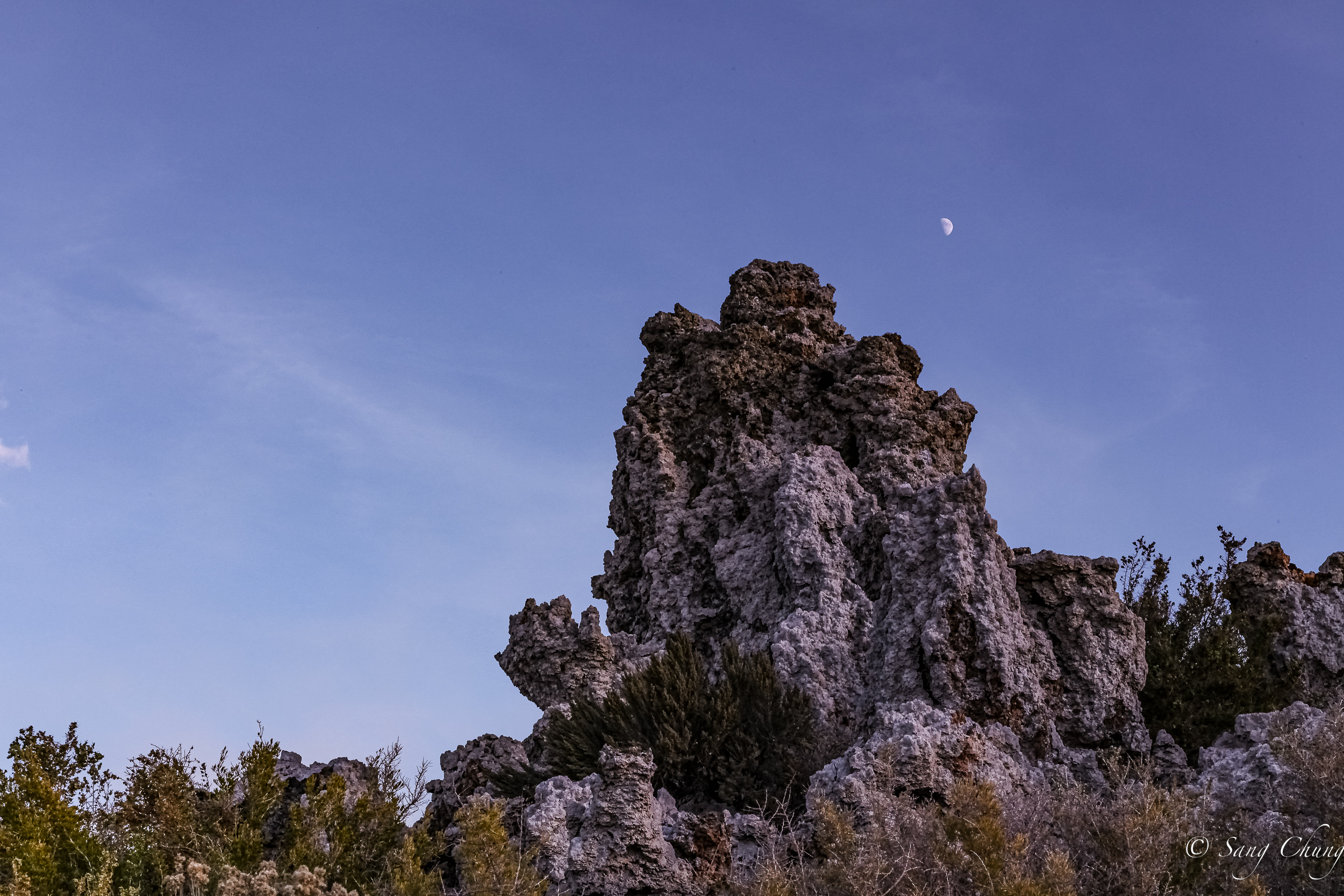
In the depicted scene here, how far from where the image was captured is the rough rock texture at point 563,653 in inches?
500

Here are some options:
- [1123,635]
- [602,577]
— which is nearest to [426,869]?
[602,577]

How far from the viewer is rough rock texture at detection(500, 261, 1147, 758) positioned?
10.8 m

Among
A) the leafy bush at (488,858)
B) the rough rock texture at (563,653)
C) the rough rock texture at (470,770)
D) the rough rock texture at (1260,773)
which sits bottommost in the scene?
the leafy bush at (488,858)

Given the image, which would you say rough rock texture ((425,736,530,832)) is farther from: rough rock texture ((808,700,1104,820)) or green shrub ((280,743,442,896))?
rough rock texture ((808,700,1104,820))

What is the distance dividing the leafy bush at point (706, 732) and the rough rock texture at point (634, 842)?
111cm

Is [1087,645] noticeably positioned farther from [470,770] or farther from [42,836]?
[42,836]

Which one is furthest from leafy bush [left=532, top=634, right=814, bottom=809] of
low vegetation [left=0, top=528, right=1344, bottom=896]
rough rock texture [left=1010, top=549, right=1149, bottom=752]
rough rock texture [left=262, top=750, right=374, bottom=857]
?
rough rock texture [left=1010, top=549, right=1149, bottom=752]

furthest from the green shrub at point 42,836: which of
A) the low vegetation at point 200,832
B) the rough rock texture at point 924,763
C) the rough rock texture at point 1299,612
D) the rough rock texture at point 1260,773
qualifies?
the rough rock texture at point 1299,612

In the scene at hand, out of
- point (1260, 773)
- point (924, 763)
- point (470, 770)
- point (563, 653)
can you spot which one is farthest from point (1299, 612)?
point (470, 770)

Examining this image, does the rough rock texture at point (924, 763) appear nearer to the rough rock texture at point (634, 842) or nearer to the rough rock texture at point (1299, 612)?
the rough rock texture at point (634, 842)

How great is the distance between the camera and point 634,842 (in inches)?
332

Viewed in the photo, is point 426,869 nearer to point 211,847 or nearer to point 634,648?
point 211,847

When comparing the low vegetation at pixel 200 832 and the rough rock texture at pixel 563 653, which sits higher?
the rough rock texture at pixel 563 653

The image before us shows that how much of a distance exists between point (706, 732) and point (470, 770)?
2.69 meters
